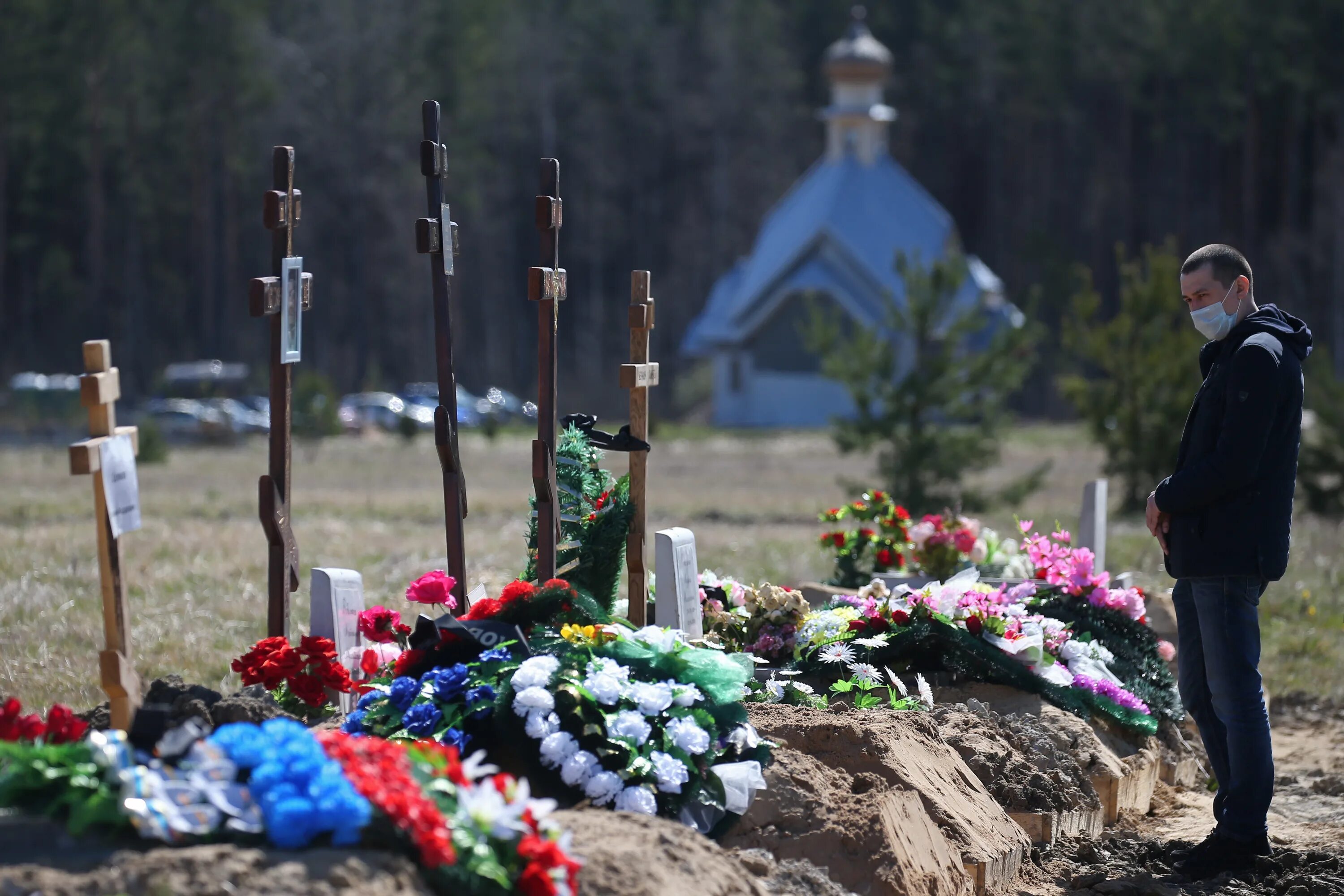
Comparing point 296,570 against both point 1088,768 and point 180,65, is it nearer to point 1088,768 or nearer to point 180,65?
point 1088,768

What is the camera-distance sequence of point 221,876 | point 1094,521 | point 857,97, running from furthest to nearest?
point 857,97
point 1094,521
point 221,876

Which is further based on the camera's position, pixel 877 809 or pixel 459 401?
pixel 459 401

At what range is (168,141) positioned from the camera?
54.4 metres

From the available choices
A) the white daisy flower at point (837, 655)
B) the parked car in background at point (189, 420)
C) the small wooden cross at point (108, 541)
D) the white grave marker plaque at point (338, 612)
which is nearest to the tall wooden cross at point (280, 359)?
the white grave marker plaque at point (338, 612)

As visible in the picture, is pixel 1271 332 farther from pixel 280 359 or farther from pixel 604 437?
pixel 280 359

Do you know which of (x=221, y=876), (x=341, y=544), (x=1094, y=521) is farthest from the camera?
(x=341, y=544)

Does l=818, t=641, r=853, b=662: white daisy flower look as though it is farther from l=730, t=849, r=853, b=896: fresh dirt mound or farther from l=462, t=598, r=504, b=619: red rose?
l=730, t=849, r=853, b=896: fresh dirt mound

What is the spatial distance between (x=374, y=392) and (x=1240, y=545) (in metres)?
43.3

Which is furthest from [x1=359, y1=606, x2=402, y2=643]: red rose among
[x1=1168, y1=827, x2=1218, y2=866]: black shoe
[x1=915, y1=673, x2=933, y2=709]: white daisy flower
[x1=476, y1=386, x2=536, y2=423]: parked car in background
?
[x1=476, y1=386, x2=536, y2=423]: parked car in background

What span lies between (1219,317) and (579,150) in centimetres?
5707

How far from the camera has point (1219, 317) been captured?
237 inches

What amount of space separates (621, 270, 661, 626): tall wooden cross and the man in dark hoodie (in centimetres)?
241

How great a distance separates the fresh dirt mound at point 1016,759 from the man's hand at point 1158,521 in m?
1.11

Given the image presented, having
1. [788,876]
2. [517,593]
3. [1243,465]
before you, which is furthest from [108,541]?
[1243,465]
